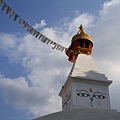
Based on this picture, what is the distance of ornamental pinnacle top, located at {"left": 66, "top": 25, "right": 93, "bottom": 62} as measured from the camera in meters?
24.6

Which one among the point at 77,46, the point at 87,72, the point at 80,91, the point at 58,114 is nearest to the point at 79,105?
the point at 80,91

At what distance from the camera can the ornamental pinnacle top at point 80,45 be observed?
24.6 meters

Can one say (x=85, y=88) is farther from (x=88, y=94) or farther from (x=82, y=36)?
(x=82, y=36)

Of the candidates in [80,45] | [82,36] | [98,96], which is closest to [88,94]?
[98,96]

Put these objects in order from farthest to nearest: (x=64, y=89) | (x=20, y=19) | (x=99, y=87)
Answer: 1. (x=64, y=89)
2. (x=99, y=87)
3. (x=20, y=19)

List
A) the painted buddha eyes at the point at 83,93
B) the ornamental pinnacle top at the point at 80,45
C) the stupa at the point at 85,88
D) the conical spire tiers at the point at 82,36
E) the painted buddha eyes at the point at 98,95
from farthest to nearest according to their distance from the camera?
the conical spire tiers at the point at 82,36 < the ornamental pinnacle top at the point at 80,45 < the painted buddha eyes at the point at 98,95 < the painted buddha eyes at the point at 83,93 < the stupa at the point at 85,88

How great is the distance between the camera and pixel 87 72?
69.2 ft

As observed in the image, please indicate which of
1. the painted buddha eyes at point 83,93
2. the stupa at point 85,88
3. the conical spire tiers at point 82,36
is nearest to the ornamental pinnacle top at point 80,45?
the conical spire tiers at point 82,36

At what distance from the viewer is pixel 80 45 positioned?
82.4ft

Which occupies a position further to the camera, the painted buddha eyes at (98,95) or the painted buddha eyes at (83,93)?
the painted buddha eyes at (98,95)

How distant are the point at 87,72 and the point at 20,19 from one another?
24.1 ft

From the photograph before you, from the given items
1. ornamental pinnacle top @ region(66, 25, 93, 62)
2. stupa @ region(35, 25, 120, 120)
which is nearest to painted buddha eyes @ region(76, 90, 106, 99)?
stupa @ region(35, 25, 120, 120)

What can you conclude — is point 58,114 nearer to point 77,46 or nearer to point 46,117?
point 46,117

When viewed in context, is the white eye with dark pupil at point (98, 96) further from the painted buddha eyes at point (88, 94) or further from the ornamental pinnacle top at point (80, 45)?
the ornamental pinnacle top at point (80, 45)
